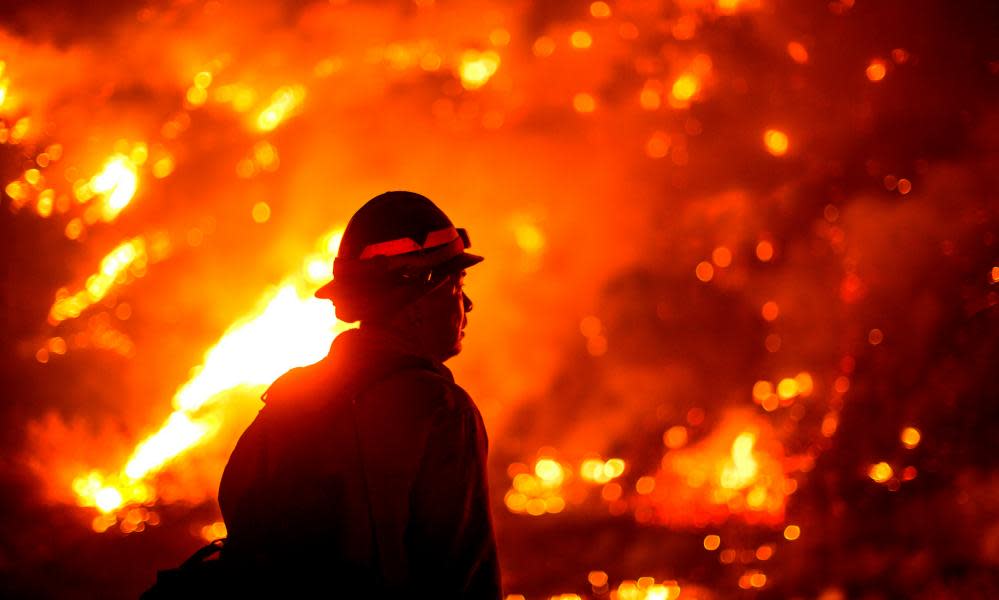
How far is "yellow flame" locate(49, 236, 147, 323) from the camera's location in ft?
14.5

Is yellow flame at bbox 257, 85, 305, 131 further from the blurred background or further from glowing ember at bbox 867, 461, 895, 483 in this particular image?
glowing ember at bbox 867, 461, 895, 483

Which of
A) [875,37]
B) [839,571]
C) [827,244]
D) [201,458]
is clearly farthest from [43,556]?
[875,37]

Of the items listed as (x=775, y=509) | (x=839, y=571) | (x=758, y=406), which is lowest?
(x=839, y=571)

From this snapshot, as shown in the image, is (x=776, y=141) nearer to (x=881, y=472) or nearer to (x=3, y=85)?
(x=881, y=472)

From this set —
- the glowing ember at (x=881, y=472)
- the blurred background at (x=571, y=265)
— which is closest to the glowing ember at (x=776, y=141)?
the blurred background at (x=571, y=265)

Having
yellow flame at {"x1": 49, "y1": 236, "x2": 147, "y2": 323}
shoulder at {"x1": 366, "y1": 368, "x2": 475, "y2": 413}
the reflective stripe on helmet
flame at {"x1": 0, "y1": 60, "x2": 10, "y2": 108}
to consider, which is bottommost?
shoulder at {"x1": 366, "y1": 368, "x2": 475, "y2": 413}

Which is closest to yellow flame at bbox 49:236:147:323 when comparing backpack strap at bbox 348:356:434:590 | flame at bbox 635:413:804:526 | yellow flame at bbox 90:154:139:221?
yellow flame at bbox 90:154:139:221

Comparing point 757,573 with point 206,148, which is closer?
point 757,573

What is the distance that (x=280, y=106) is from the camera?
14.4 ft

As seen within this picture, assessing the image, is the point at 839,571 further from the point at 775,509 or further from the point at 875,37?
the point at 875,37

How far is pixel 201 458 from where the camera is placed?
434 centimetres

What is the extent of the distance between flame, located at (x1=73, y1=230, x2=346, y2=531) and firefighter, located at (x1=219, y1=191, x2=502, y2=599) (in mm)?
2510

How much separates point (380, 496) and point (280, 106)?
312 cm

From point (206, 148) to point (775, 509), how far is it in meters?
3.17
